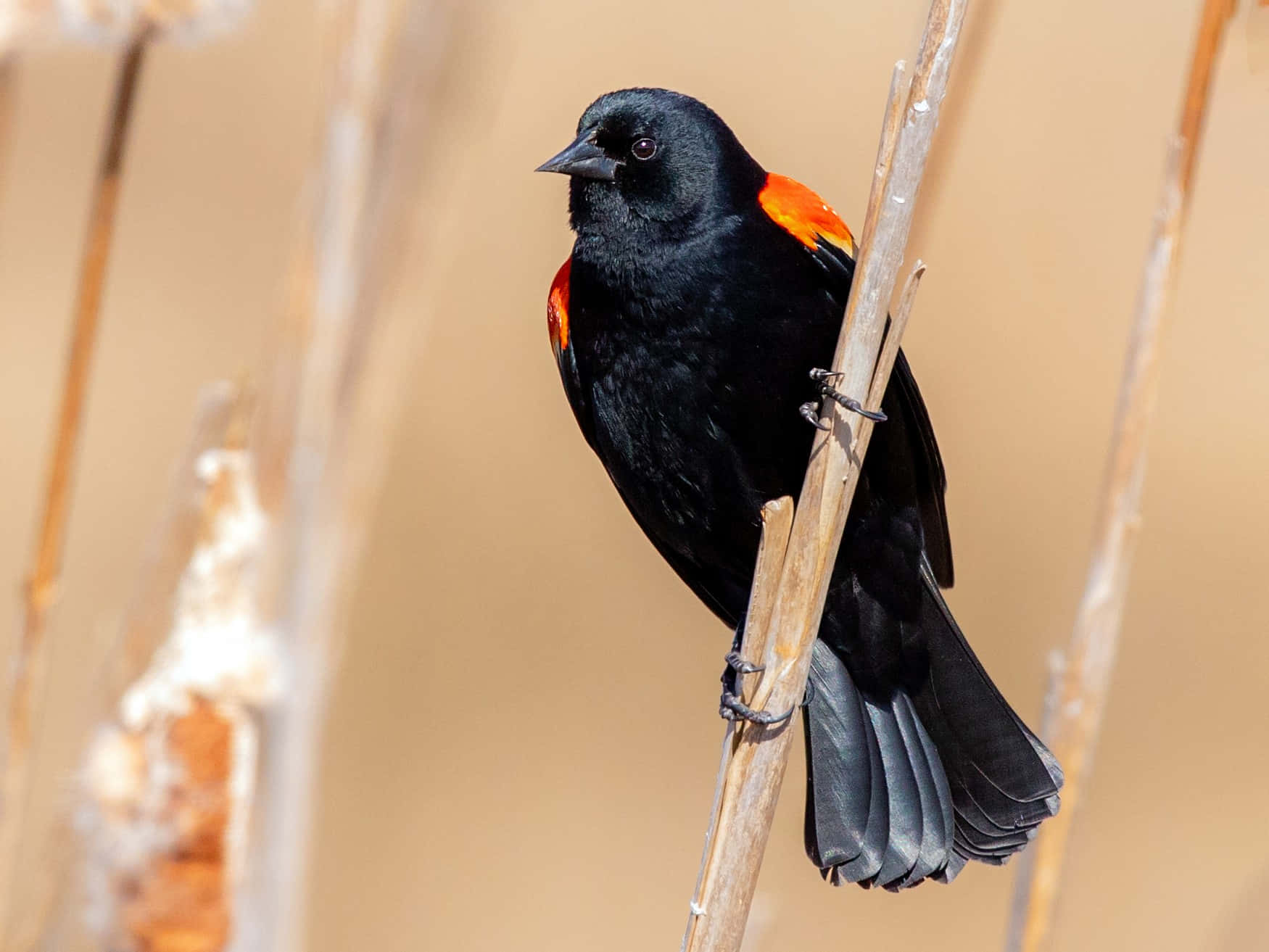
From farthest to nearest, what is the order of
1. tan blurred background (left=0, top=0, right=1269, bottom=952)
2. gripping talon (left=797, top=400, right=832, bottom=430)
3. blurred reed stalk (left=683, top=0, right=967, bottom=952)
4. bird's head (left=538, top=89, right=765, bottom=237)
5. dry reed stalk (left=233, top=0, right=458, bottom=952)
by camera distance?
tan blurred background (left=0, top=0, right=1269, bottom=952)
bird's head (left=538, top=89, right=765, bottom=237)
gripping talon (left=797, top=400, right=832, bottom=430)
blurred reed stalk (left=683, top=0, right=967, bottom=952)
dry reed stalk (left=233, top=0, right=458, bottom=952)

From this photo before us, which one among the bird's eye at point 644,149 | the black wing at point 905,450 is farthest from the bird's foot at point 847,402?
the bird's eye at point 644,149

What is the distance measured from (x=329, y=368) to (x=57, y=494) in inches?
15.2

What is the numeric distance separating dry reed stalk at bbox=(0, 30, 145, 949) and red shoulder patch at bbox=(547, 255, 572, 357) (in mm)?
972

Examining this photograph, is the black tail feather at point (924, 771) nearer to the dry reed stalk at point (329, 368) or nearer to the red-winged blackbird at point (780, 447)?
the red-winged blackbird at point (780, 447)

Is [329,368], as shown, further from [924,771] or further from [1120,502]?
[924,771]

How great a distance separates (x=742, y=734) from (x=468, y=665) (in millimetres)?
2697

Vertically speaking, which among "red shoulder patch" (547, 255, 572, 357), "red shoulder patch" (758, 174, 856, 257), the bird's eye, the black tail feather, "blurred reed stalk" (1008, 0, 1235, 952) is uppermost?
the bird's eye

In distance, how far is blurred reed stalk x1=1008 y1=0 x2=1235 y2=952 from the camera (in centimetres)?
156

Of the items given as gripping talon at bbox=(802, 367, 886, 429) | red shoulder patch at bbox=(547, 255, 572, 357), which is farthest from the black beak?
gripping talon at bbox=(802, 367, 886, 429)

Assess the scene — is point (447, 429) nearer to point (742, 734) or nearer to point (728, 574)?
point (728, 574)

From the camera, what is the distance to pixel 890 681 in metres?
2.13

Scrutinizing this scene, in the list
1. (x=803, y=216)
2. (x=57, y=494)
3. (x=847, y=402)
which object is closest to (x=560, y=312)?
(x=803, y=216)

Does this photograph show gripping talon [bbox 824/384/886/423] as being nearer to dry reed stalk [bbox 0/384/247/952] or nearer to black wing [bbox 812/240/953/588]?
black wing [bbox 812/240/953/588]

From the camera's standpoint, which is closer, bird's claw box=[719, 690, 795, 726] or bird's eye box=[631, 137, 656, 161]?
bird's claw box=[719, 690, 795, 726]
